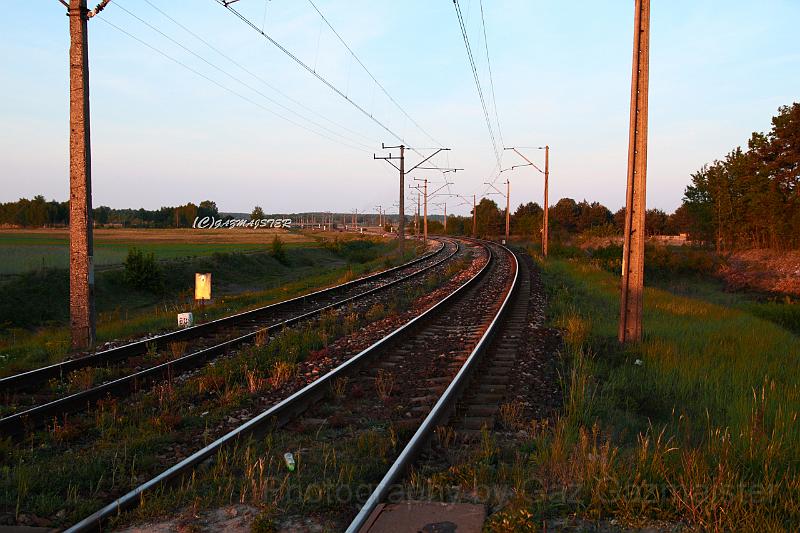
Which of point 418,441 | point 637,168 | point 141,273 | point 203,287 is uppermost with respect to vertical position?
point 637,168

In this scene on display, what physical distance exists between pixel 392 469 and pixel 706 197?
69.4 meters

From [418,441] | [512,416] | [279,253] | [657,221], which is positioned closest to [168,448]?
[418,441]

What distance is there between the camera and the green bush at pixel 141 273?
31000 millimetres

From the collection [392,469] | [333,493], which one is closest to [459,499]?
[392,469]

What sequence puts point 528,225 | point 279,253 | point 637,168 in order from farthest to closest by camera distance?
point 528,225 < point 279,253 < point 637,168

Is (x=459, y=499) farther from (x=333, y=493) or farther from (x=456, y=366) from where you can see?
(x=456, y=366)

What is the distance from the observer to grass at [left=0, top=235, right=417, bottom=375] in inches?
530

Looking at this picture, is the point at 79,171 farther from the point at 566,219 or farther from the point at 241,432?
the point at 566,219

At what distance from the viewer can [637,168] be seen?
38.8 feet

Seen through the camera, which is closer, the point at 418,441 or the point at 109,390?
the point at 418,441

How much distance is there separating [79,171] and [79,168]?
0.06 metres

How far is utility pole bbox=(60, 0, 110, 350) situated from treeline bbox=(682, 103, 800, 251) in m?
49.1

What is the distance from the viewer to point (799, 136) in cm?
4762

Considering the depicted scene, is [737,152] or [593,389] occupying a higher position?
[737,152]
